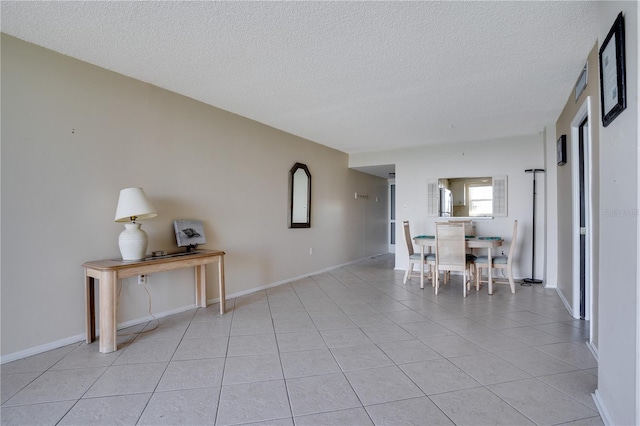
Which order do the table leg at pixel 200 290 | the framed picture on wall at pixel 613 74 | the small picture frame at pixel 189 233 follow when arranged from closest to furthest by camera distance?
the framed picture on wall at pixel 613 74
the small picture frame at pixel 189 233
the table leg at pixel 200 290

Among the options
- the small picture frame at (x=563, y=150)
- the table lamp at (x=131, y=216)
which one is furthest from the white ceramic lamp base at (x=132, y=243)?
the small picture frame at (x=563, y=150)

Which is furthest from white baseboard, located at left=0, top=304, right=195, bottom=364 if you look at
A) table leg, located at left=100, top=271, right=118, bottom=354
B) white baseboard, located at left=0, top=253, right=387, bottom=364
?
table leg, located at left=100, top=271, right=118, bottom=354

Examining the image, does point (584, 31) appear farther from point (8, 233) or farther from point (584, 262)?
point (8, 233)

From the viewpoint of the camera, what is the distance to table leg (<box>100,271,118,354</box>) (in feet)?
7.88

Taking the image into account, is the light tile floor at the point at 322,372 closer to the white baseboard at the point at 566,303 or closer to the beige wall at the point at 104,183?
the white baseboard at the point at 566,303

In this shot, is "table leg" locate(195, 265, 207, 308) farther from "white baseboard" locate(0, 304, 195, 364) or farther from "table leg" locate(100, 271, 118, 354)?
"table leg" locate(100, 271, 118, 354)

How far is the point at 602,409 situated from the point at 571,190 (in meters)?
2.42

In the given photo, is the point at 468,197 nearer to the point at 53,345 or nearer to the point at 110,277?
the point at 110,277

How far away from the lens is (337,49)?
96.9 inches

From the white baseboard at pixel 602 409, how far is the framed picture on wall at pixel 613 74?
1.43 m

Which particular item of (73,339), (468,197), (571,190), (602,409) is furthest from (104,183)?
(468,197)

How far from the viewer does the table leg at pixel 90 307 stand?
2.59 meters

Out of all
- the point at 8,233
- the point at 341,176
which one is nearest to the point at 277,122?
the point at 341,176

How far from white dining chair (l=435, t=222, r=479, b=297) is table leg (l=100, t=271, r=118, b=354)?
3655mm
